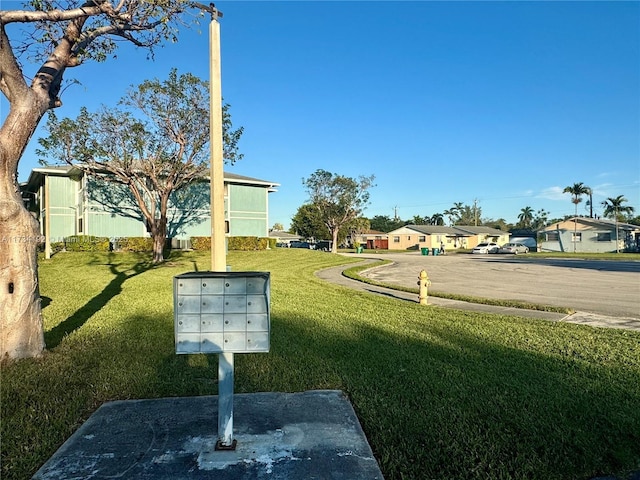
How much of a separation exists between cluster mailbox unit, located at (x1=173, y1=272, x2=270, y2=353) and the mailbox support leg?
24 centimetres

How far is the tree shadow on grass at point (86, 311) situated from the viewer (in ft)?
20.0

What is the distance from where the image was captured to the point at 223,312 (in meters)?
2.65

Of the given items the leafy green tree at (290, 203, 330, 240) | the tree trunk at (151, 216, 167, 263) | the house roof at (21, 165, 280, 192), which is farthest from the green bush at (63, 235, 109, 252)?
the leafy green tree at (290, 203, 330, 240)

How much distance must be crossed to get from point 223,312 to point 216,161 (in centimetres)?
A: 129

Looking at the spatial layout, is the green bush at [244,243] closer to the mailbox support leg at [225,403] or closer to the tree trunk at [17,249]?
the tree trunk at [17,249]

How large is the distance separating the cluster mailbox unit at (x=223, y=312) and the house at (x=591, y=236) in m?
51.0

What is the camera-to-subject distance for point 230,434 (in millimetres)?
2848

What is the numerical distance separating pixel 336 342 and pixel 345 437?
267cm

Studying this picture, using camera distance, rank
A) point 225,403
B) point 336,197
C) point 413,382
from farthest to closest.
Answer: point 336,197, point 413,382, point 225,403

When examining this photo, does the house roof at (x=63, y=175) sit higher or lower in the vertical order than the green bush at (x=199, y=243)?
higher

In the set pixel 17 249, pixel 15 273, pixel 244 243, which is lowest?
pixel 15 273

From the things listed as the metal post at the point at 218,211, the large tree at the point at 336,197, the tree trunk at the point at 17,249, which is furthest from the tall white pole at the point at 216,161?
the large tree at the point at 336,197

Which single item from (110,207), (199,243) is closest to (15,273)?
(199,243)

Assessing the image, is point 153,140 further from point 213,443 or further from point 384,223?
point 384,223
